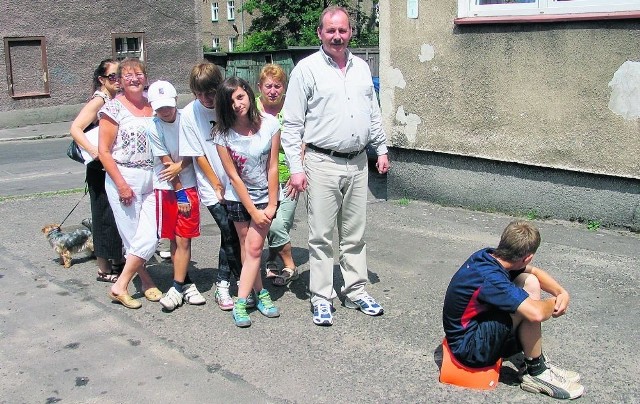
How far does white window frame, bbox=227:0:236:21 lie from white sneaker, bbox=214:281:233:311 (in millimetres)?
50408

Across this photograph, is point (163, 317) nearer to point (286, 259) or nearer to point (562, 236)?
point (286, 259)

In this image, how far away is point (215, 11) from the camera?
54.8m

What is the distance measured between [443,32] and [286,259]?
3283mm

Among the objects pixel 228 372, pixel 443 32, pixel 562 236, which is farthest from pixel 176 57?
pixel 228 372

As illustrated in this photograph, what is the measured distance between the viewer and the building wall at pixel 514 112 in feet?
21.3

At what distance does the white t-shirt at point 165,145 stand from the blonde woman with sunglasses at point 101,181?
2.16 ft

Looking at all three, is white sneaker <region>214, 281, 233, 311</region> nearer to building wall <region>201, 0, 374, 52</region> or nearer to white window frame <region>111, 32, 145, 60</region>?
white window frame <region>111, 32, 145, 60</region>

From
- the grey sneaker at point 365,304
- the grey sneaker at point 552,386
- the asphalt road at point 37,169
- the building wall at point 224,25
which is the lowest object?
the grey sneaker at point 552,386

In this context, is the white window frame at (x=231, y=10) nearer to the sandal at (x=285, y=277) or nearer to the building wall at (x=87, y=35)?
the building wall at (x=87, y=35)

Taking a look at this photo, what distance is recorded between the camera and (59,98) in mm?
22188

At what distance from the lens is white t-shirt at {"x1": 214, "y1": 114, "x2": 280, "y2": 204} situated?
15.2 ft

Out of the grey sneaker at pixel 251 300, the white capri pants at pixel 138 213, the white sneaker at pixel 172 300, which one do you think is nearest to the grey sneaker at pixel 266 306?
the grey sneaker at pixel 251 300

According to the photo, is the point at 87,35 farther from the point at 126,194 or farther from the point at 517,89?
the point at 126,194

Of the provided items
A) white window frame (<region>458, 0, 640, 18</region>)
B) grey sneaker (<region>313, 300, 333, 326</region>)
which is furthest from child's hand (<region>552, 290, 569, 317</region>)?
white window frame (<region>458, 0, 640, 18</region>)
